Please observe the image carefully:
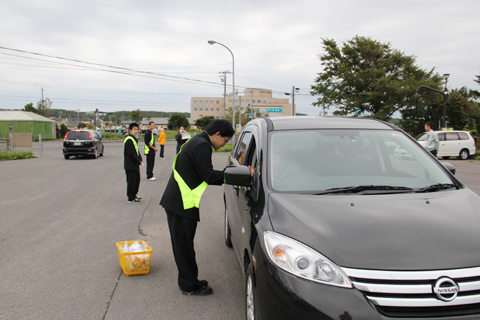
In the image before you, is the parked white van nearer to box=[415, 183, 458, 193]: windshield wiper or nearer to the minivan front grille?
box=[415, 183, 458, 193]: windshield wiper

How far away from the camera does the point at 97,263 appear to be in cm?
459

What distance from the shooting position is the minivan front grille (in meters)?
1.92

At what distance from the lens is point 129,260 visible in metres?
4.17

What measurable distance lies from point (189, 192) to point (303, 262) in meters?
1.74

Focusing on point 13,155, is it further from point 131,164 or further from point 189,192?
point 189,192

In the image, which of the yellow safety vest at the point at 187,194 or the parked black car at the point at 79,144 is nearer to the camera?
the yellow safety vest at the point at 187,194

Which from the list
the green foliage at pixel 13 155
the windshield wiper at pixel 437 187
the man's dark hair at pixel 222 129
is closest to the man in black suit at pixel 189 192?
the man's dark hair at pixel 222 129

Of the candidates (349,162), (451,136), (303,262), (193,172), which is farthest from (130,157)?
(451,136)

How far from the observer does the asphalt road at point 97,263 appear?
3.41m

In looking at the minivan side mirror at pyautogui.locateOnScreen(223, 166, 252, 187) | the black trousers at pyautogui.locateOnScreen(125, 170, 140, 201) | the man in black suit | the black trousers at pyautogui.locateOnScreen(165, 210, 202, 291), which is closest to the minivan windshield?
the minivan side mirror at pyautogui.locateOnScreen(223, 166, 252, 187)

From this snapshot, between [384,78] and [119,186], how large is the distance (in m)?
30.1

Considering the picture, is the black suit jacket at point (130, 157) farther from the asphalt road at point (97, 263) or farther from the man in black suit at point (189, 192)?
the man in black suit at point (189, 192)

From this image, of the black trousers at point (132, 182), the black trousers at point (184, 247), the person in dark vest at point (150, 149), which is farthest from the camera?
the person in dark vest at point (150, 149)

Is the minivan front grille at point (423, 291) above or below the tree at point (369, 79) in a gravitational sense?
below
